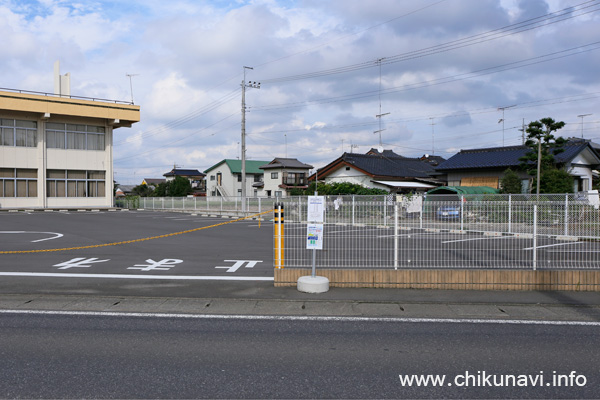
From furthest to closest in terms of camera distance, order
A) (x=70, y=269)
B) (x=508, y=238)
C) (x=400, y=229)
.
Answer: (x=70, y=269) → (x=508, y=238) → (x=400, y=229)

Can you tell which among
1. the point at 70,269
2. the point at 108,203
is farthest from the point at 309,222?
the point at 108,203

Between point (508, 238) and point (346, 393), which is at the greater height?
point (508, 238)

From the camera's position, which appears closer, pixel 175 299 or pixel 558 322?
pixel 558 322

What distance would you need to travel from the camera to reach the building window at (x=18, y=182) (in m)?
37.8

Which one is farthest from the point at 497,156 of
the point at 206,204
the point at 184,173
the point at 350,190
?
the point at 184,173

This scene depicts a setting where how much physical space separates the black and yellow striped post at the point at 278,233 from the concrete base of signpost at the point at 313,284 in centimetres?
66

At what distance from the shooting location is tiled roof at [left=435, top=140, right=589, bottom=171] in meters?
30.4

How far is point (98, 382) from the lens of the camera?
4.23m

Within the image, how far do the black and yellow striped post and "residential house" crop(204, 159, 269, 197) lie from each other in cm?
5502

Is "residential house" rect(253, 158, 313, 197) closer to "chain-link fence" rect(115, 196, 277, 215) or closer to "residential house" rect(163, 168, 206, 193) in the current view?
"chain-link fence" rect(115, 196, 277, 215)

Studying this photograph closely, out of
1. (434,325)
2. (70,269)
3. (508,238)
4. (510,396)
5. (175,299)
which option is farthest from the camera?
(70,269)

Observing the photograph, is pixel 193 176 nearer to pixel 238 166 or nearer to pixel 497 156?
pixel 238 166

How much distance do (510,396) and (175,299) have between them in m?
5.23

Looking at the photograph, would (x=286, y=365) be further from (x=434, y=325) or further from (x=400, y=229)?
(x=400, y=229)
